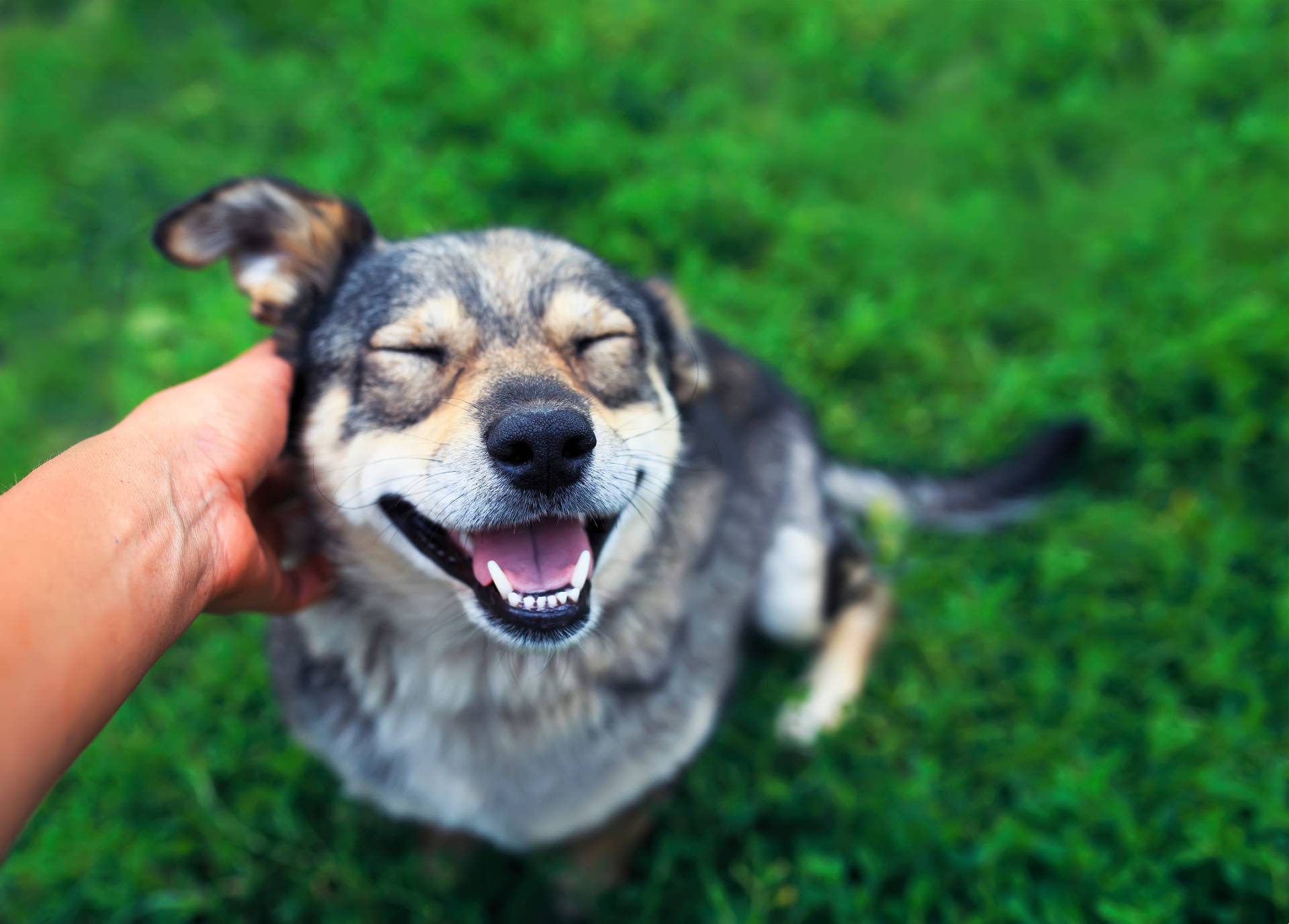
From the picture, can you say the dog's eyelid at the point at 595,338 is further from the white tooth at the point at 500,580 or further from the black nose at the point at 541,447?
the white tooth at the point at 500,580

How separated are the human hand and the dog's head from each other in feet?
0.46

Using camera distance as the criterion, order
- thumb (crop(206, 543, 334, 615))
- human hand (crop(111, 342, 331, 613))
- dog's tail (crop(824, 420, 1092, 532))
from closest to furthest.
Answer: human hand (crop(111, 342, 331, 613)) < thumb (crop(206, 543, 334, 615)) < dog's tail (crop(824, 420, 1092, 532))

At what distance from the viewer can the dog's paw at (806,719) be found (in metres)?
3.45

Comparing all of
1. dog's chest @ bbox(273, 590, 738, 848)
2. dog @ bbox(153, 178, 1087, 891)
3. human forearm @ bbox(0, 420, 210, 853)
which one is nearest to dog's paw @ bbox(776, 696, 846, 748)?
dog @ bbox(153, 178, 1087, 891)

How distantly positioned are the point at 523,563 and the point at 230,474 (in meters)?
0.73

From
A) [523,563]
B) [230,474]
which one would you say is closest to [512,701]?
[523,563]

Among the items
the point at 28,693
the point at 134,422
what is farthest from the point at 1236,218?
the point at 28,693

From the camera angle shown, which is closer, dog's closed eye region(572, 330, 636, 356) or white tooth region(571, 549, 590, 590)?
white tooth region(571, 549, 590, 590)

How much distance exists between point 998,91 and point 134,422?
539 cm

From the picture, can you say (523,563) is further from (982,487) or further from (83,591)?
(982,487)

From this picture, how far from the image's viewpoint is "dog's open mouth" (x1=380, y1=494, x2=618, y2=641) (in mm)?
2057

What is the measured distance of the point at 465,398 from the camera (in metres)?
2.10

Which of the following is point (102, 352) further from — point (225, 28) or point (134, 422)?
point (134, 422)

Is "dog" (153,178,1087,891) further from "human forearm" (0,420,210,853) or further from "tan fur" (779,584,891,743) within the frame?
"tan fur" (779,584,891,743)
